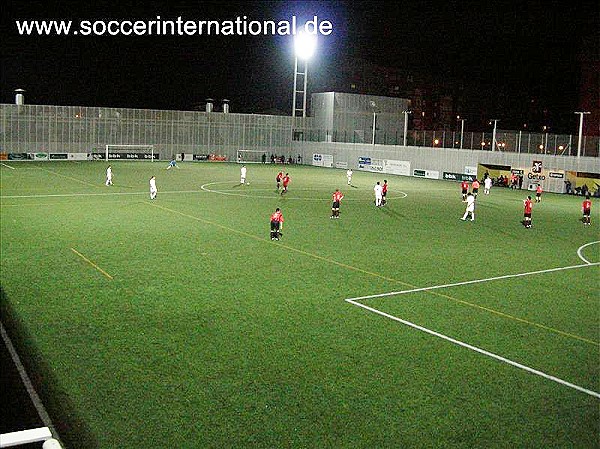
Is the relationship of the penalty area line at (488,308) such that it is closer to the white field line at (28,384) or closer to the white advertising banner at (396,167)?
the white field line at (28,384)

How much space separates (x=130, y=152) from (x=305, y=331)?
246 feet

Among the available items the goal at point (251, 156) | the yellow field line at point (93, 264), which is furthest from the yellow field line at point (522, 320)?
the goal at point (251, 156)

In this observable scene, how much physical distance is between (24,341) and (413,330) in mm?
8559

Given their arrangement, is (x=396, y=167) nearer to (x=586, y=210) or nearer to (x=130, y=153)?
(x=130, y=153)

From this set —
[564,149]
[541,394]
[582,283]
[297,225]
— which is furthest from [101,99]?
[541,394]

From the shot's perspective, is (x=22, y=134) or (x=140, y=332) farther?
(x=22, y=134)

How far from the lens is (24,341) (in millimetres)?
13531

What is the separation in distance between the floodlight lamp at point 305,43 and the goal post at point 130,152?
24.1 meters

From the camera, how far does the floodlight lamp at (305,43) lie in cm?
8538

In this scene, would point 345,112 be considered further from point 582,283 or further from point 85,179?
point 582,283

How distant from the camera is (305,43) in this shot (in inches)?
3383

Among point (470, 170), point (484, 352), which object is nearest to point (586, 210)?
point (484, 352)

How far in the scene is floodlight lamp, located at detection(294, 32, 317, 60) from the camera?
85.4 meters

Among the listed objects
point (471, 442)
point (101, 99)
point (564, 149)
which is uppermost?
point (101, 99)
